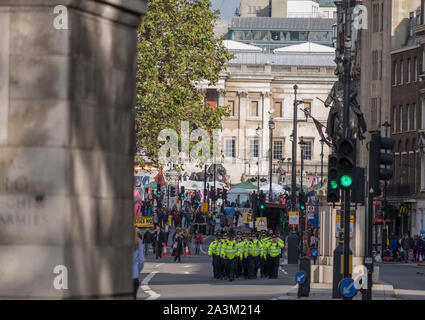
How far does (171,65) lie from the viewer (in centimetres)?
5019

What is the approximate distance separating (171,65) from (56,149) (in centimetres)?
→ 4097

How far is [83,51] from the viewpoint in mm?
9547

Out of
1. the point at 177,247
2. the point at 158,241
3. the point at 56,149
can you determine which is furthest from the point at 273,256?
the point at 56,149

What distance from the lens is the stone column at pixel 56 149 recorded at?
30.9 ft

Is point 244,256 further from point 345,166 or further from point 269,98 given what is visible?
point 269,98

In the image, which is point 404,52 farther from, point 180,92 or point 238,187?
point 180,92

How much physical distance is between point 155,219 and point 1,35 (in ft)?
220

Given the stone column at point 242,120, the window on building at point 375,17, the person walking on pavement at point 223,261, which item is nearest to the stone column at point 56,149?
the person walking on pavement at point 223,261

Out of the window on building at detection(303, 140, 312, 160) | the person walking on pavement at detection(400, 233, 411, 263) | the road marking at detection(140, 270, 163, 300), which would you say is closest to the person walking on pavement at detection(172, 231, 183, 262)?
the road marking at detection(140, 270, 163, 300)

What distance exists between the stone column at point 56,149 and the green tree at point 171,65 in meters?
38.5

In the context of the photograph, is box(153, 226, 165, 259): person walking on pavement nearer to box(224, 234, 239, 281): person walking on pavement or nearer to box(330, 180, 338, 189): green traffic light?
box(224, 234, 239, 281): person walking on pavement

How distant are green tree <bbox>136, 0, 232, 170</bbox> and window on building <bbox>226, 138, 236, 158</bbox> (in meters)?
112

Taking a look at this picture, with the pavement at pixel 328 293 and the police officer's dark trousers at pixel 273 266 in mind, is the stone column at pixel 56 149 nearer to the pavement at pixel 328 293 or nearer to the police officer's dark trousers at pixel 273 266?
the pavement at pixel 328 293
